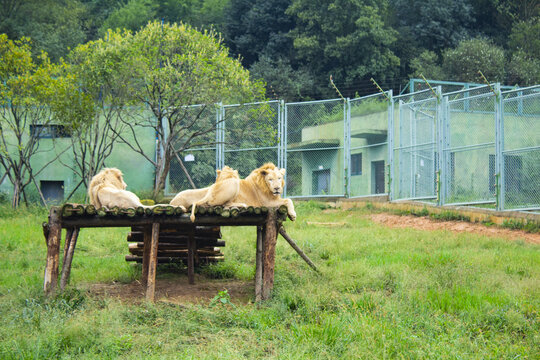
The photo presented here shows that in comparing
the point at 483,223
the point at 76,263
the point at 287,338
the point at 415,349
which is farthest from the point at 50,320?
the point at 483,223

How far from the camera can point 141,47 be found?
19219mm

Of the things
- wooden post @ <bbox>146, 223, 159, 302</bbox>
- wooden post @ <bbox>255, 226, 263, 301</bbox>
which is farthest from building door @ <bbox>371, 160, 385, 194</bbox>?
wooden post @ <bbox>146, 223, 159, 302</bbox>

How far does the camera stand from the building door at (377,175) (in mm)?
19770

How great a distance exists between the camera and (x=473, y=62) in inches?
1369

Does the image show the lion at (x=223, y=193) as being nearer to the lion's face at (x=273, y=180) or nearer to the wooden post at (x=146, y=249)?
the lion's face at (x=273, y=180)

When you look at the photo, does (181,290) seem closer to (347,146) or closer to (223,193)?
(223,193)

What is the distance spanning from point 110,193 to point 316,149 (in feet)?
39.8

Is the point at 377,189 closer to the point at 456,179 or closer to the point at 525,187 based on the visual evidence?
the point at 456,179

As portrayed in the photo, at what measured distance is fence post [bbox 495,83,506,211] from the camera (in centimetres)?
1488

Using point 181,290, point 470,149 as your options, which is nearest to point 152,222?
point 181,290

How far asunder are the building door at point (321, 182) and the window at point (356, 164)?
2.57 feet

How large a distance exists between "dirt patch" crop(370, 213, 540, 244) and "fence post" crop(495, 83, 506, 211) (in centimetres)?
78

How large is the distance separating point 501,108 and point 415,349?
9852 millimetres

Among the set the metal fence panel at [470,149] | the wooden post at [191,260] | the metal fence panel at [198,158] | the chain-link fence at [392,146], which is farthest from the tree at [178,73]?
the wooden post at [191,260]
